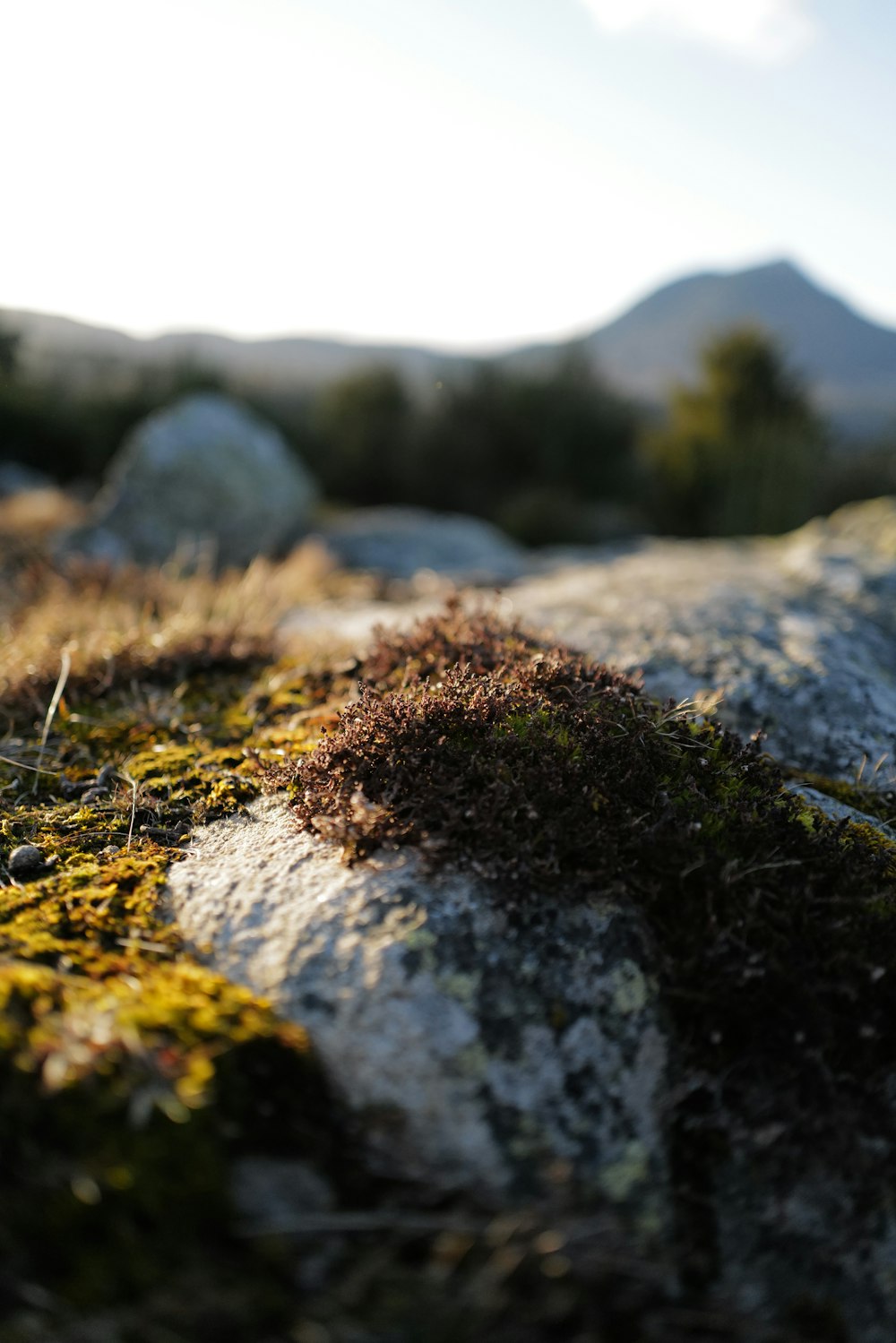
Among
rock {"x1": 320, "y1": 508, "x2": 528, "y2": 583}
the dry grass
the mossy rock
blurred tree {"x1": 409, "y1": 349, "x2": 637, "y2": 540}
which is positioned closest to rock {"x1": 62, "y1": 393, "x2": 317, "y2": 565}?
rock {"x1": 320, "y1": 508, "x2": 528, "y2": 583}

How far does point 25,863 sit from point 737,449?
21.1 metres

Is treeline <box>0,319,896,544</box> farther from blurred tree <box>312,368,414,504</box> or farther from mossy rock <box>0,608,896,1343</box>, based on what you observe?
mossy rock <box>0,608,896,1343</box>

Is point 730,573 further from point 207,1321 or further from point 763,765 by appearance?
point 207,1321

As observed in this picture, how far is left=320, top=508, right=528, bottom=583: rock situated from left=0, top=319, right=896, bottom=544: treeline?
4.53 metres

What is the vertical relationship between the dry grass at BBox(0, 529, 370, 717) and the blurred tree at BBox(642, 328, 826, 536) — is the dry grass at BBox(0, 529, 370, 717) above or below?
below

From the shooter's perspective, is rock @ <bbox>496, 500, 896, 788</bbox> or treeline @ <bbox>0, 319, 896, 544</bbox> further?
treeline @ <bbox>0, 319, 896, 544</bbox>

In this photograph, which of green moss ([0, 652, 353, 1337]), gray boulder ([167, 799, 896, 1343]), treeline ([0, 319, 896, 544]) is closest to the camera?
green moss ([0, 652, 353, 1337])

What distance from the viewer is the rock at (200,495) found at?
1255 cm

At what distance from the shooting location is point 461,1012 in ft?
6.50

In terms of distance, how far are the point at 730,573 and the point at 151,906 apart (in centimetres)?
475

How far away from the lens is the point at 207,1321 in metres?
1.36

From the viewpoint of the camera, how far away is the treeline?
20.6 meters

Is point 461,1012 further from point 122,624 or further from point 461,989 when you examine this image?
point 122,624

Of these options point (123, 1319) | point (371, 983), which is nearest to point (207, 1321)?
point (123, 1319)
